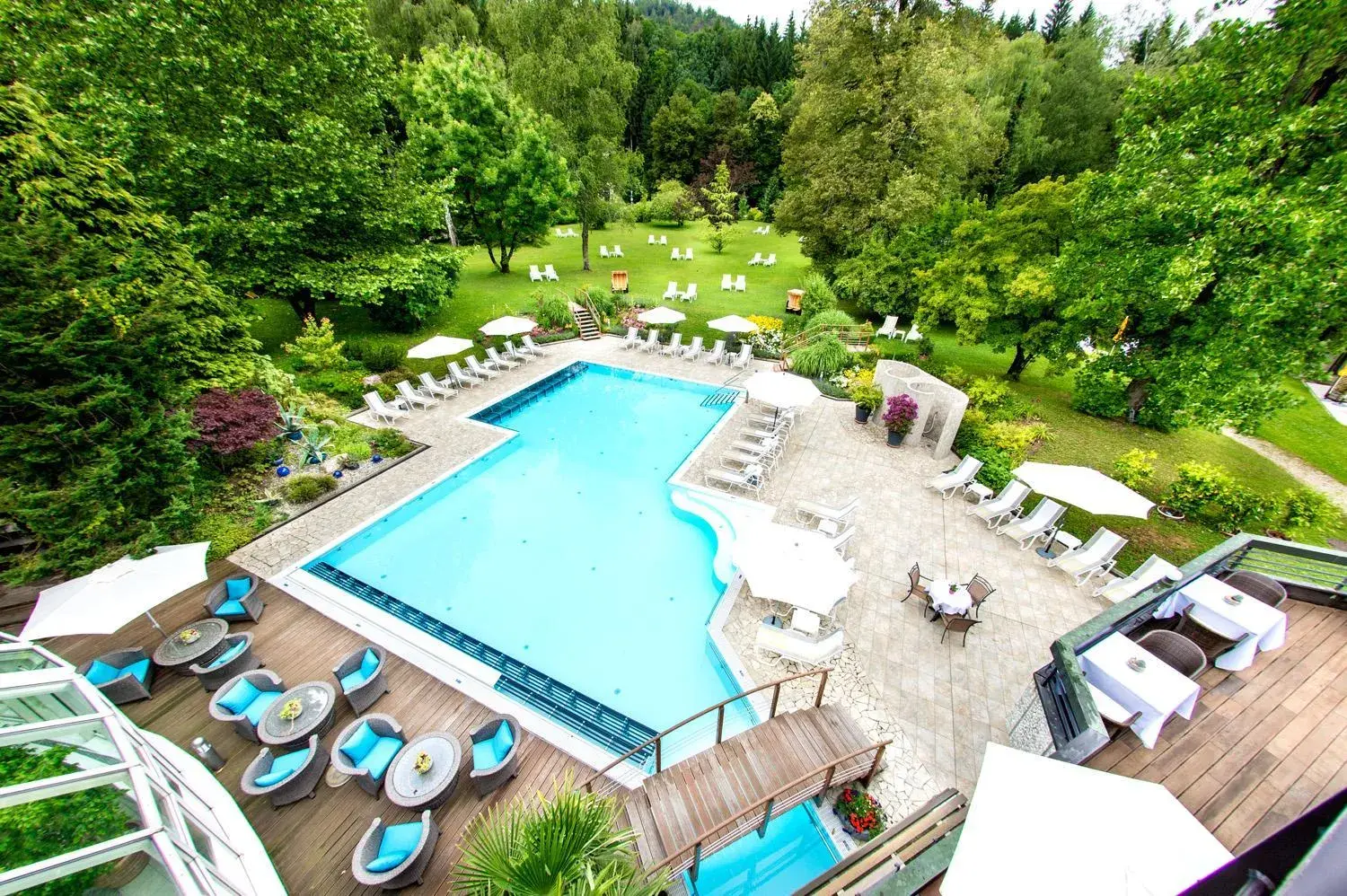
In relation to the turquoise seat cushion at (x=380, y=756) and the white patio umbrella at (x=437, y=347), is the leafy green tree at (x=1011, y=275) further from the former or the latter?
the turquoise seat cushion at (x=380, y=756)

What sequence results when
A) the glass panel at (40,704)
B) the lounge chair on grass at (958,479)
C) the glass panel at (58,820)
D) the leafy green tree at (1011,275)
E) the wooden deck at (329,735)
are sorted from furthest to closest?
the leafy green tree at (1011,275), the lounge chair on grass at (958,479), the wooden deck at (329,735), the glass panel at (40,704), the glass panel at (58,820)

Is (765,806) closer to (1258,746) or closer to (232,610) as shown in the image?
(1258,746)

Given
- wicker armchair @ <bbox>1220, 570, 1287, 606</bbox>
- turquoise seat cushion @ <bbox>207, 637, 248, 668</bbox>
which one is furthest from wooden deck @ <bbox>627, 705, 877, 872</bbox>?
turquoise seat cushion @ <bbox>207, 637, 248, 668</bbox>

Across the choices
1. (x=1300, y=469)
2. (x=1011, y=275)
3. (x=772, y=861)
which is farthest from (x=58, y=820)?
(x=1300, y=469)

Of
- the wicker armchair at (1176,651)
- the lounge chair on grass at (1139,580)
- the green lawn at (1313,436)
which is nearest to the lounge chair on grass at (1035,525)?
the lounge chair on grass at (1139,580)

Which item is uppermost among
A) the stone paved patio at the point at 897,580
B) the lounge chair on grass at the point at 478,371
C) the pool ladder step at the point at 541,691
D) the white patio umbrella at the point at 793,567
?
the white patio umbrella at the point at 793,567

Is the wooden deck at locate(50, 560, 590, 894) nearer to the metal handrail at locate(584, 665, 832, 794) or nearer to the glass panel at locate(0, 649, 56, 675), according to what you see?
the metal handrail at locate(584, 665, 832, 794)
